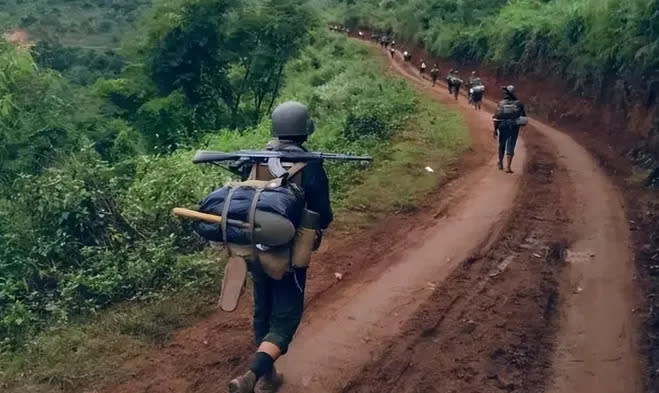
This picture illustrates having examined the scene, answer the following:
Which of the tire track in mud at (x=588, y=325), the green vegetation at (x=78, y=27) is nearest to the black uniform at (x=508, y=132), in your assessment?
the tire track in mud at (x=588, y=325)

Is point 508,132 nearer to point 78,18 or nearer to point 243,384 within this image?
point 243,384

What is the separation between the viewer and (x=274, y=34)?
23250 mm

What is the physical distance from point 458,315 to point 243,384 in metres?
2.88

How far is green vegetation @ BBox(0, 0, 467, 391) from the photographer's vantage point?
6.55 meters

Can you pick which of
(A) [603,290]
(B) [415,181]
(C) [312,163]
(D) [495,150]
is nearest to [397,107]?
(D) [495,150]

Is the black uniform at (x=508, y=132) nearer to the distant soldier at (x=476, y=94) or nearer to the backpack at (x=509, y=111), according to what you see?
the backpack at (x=509, y=111)

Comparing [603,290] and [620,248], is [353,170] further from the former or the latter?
[603,290]

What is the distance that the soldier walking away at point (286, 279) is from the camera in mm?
5121

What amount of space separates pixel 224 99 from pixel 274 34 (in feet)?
8.41

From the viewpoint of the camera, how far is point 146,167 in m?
9.72

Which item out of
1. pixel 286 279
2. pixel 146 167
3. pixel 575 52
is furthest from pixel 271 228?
pixel 575 52

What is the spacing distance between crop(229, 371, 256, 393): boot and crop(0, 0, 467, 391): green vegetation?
1356 millimetres

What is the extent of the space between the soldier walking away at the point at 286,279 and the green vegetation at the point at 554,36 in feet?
41.0

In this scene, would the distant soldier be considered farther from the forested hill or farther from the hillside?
the forested hill
